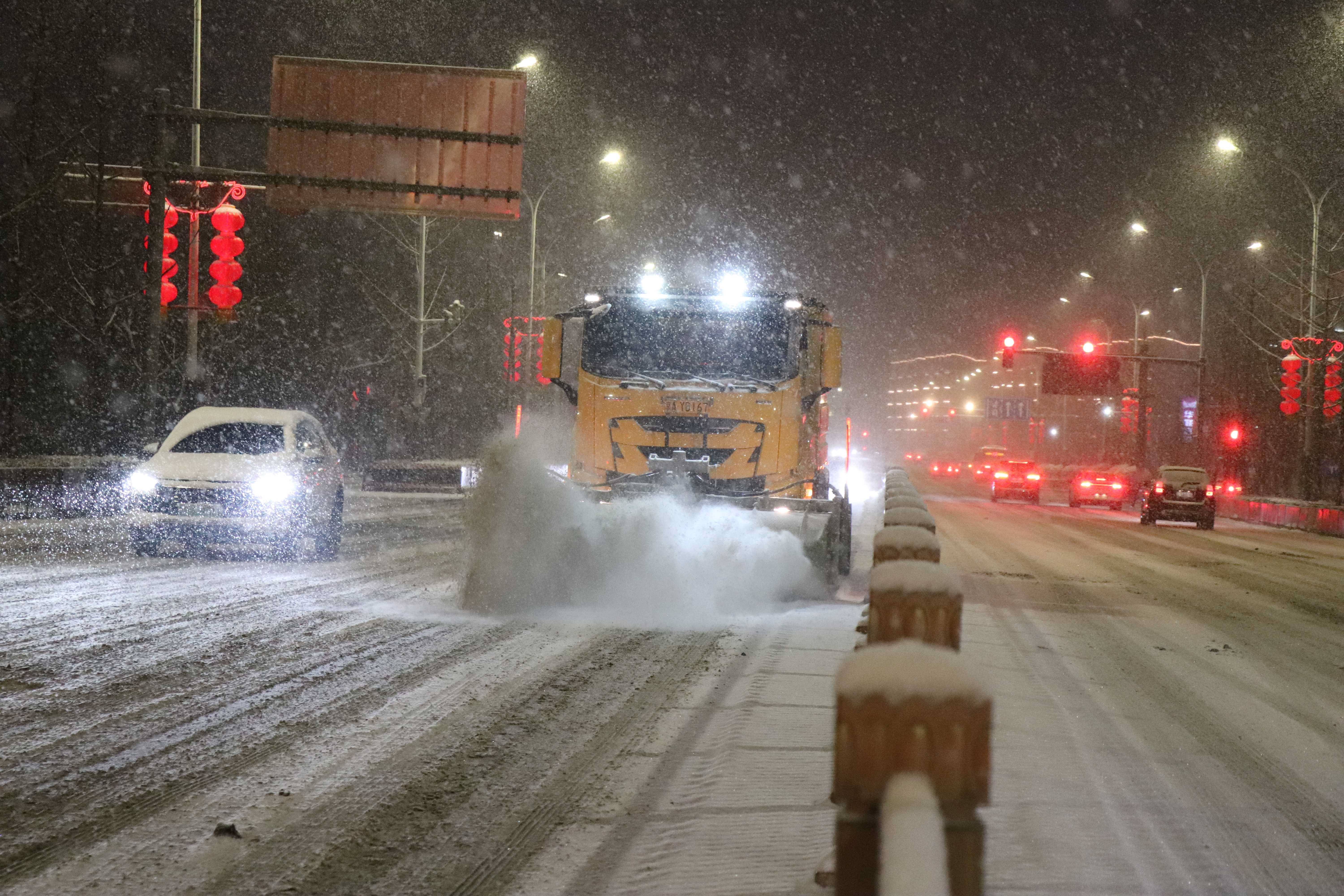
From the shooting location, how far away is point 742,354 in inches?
536

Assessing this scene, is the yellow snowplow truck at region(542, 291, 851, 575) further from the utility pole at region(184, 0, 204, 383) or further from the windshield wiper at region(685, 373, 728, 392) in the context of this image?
the utility pole at region(184, 0, 204, 383)

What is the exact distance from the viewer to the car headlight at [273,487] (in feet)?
48.9

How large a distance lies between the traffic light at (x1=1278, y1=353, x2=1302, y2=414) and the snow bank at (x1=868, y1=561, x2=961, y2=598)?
115ft

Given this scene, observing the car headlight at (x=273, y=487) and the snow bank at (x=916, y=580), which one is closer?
the snow bank at (x=916, y=580)

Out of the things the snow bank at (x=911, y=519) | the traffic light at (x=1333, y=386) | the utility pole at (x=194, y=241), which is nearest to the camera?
the snow bank at (x=911, y=519)

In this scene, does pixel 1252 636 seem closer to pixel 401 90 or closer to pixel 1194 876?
pixel 1194 876

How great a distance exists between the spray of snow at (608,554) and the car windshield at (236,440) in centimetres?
494

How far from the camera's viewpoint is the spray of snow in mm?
11391

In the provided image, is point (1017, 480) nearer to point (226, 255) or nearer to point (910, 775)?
point (226, 255)

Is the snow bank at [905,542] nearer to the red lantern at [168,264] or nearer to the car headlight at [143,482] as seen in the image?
the car headlight at [143,482]

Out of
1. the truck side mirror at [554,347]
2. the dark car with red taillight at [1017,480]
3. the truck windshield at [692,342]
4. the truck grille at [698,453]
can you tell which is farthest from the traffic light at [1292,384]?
the truck side mirror at [554,347]

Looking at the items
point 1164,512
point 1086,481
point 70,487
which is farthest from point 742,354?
point 1086,481

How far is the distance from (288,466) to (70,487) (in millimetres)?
8157

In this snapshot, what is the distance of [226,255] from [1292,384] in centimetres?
2807
